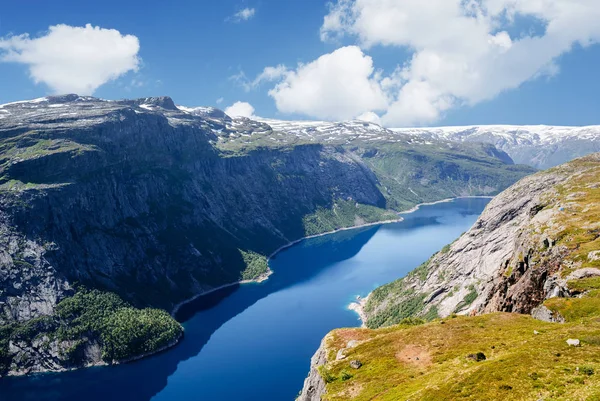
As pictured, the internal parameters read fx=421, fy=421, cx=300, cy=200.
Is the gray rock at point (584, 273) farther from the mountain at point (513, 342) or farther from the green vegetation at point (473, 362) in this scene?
the green vegetation at point (473, 362)

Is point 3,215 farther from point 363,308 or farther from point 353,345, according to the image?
point 353,345

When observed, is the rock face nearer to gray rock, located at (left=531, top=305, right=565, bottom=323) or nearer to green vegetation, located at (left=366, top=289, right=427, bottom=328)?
green vegetation, located at (left=366, top=289, right=427, bottom=328)

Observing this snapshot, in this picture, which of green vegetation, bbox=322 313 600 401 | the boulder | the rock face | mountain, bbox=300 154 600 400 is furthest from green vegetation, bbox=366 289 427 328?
the boulder

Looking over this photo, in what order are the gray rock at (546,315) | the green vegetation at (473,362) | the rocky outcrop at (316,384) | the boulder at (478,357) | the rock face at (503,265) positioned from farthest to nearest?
the rock face at (503,265) → the rocky outcrop at (316,384) → the gray rock at (546,315) → the boulder at (478,357) → the green vegetation at (473,362)

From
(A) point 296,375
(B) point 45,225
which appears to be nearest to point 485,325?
(A) point 296,375

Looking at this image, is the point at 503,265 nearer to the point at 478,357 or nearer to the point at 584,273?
the point at 584,273

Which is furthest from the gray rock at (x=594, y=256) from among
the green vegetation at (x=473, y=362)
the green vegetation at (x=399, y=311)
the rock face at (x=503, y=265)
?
the green vegetation at (x=399, y=311)
